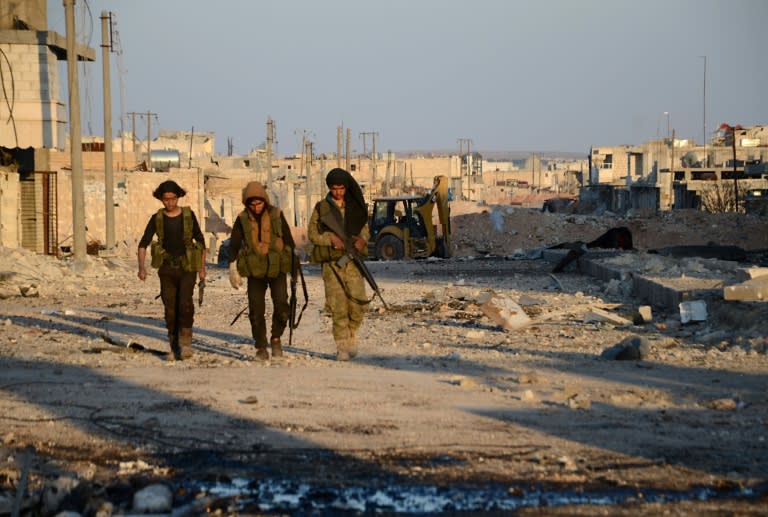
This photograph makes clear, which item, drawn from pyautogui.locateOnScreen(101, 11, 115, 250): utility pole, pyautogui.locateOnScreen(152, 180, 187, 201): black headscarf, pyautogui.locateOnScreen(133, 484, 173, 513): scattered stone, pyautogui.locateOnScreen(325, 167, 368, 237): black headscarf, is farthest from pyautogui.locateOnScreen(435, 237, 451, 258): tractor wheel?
pyautogui.locateOnScreen(133, 484, 173, 513): scattered stone

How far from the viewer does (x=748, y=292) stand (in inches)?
481

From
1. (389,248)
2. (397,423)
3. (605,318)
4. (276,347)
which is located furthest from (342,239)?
(389,248)

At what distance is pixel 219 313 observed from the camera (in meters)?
15.0

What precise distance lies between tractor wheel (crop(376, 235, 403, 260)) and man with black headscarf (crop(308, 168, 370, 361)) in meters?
21.5

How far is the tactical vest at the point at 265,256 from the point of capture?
9523mm

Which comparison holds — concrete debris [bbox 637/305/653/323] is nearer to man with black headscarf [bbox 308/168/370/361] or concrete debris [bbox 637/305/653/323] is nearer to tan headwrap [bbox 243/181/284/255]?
man with black headscarf [bbox 308/168/370/361]

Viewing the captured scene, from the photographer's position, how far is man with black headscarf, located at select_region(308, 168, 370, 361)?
965 centimetres

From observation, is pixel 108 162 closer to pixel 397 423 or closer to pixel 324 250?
pixel 324 250

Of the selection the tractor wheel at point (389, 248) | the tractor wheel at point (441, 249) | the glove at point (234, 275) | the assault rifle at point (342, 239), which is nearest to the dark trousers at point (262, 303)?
the glove at point (234, 275)

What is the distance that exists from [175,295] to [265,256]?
98 centimetres

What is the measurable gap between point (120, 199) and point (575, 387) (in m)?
37.3

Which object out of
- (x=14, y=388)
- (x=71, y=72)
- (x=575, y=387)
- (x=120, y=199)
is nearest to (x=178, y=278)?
(x=14, y=388)

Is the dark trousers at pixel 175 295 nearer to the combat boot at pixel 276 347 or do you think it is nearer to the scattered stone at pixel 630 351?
the combat boot at pixel 276 347

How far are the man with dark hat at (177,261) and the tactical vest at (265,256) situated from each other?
51 centimetres
